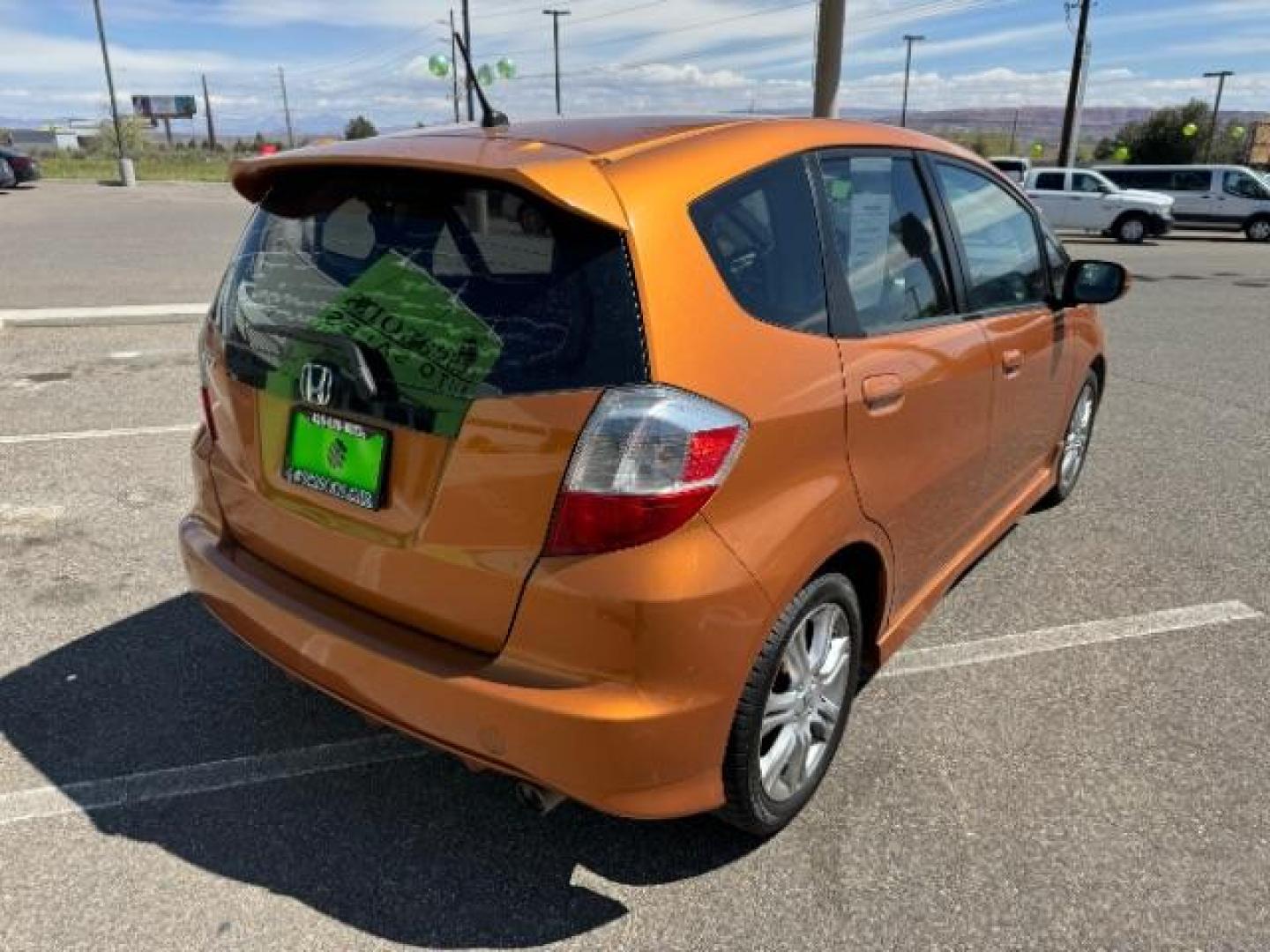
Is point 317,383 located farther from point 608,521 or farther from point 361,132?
point 361,132

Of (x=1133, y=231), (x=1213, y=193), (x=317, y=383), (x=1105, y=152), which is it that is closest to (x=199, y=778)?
(x=317, y=383)

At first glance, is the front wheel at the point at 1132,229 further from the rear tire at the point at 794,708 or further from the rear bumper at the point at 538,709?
the rear bumper at the point at 538,709

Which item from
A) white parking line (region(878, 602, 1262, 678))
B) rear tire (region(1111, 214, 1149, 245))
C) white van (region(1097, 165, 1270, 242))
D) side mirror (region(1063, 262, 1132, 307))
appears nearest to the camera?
white parking line (region(878, 602, 1262, 678))

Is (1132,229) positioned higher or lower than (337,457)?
lower

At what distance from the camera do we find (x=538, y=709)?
1911 mm

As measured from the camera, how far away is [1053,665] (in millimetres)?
3301

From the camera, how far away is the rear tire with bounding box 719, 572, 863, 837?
2.16m

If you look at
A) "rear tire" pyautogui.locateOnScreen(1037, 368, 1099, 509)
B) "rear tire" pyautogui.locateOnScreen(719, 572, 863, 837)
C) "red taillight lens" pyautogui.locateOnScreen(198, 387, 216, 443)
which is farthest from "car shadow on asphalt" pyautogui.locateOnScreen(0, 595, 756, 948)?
"rear tire" pyautogui.locateOnScreen(1037, 368, 1099, 509)

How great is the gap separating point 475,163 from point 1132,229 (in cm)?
2596

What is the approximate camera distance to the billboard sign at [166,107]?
111500mm

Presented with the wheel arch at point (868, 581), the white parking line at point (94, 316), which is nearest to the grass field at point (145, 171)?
the white parking line at point (94, 316)

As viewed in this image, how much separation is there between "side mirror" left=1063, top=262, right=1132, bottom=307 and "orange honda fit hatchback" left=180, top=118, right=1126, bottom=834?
1.41m

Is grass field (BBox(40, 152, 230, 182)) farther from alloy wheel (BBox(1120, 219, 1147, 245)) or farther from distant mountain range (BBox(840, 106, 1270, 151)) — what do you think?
distant mountain range (BBox(840, 106, 1270, 151))

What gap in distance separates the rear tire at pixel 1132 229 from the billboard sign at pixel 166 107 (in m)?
113
